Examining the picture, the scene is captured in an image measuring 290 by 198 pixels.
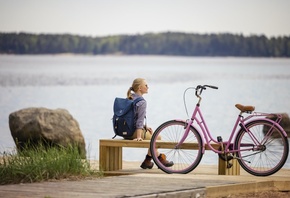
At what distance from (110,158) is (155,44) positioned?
31030mm

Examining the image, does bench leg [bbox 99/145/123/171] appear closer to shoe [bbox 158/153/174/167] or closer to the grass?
shoe [bbox 158/153/174/167]

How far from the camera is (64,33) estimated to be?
1651 inches

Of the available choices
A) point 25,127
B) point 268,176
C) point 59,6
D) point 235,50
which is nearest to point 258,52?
point 235,50

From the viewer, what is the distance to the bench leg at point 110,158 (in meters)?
11.1

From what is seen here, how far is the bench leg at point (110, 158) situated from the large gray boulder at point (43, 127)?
16.9 ft

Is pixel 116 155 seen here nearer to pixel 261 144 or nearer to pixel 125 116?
Result: pixel 125 116

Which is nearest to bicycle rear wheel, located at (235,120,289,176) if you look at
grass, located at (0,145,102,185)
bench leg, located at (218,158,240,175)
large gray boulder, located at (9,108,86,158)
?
bench leg, located at (218,158,240,175)

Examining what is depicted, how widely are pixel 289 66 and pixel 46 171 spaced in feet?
126

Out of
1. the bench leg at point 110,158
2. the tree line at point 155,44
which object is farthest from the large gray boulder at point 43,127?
the tree line at point 155,44

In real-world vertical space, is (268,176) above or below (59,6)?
below

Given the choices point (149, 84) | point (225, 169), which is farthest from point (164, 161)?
point (149, 84)

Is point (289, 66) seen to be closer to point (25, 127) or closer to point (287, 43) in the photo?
point (287, 43)

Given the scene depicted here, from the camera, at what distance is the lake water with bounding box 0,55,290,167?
118ft

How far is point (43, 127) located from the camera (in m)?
16.3
